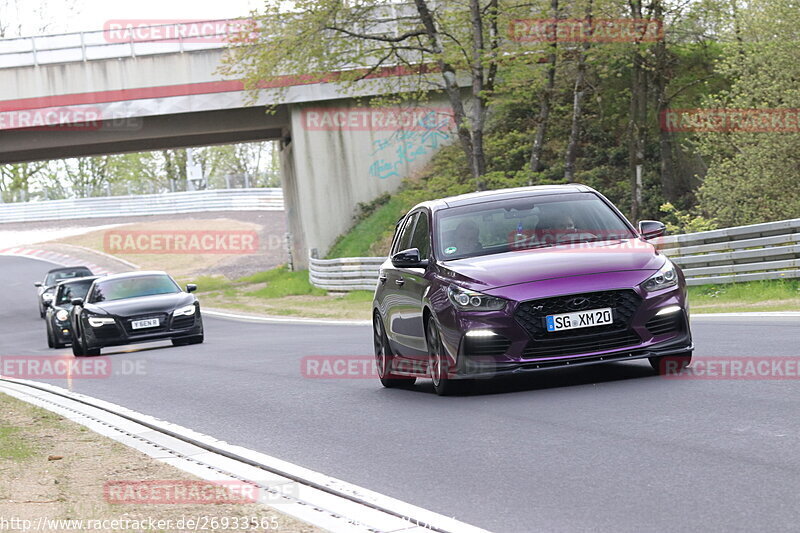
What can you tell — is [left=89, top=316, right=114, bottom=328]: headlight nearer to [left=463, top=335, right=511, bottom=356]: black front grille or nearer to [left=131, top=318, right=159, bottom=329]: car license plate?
[left=131, top=318, right=159, bottom=329]: car license plate

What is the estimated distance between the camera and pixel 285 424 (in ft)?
33.0

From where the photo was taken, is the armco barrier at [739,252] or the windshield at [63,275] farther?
the windshield at [63,275]

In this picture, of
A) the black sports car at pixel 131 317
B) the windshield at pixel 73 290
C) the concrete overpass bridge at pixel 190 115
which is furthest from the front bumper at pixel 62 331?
the concrete overpass bridge at pixel 190 115

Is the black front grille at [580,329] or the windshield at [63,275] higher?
the black front grille at [580,329]

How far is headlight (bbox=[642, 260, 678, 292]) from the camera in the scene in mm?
9938

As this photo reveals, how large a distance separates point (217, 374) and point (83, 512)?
9449 mm

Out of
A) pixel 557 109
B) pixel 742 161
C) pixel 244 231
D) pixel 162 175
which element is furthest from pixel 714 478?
pixel 162 175

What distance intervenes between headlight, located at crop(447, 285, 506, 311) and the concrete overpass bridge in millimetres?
30966

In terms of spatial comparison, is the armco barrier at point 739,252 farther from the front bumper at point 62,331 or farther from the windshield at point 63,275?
the windshield at point 63,275

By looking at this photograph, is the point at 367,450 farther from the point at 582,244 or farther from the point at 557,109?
the point at 557,109

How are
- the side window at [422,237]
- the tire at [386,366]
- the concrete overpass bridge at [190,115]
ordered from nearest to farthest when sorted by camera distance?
the side window at [422,237] → the tire at [386,366] → the concrete overpass bridge at [190,115]

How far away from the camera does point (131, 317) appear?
22094 millimetres

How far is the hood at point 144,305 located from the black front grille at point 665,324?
44.8ft

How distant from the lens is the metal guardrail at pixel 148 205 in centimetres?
8356
